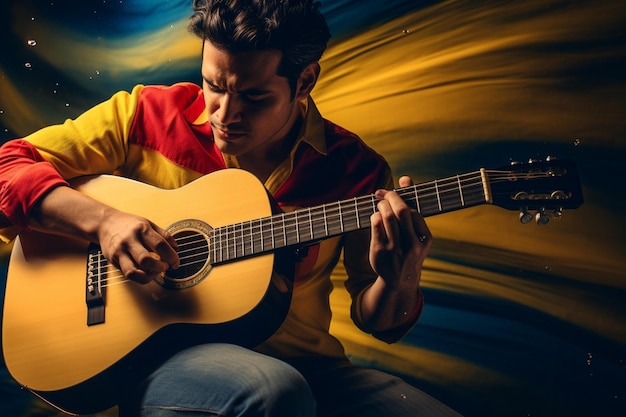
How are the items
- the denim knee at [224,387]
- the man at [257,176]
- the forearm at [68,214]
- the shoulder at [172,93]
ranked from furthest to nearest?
the shoulder at [172,93], the forearm at [68,214], the man at [257,176], the denim knee at [224,387]

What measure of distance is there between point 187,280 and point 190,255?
5 cm

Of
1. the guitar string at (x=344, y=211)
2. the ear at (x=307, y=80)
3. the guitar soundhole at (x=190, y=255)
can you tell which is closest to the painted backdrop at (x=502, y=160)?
the ear at (x=307, y=80)

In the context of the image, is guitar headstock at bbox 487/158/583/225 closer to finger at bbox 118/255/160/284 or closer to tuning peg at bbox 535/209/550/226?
tuning peg at bbox 535/209/550/226

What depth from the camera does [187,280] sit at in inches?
48.9

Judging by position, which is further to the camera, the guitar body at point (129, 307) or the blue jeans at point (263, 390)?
the guitar body at point (129, 307)

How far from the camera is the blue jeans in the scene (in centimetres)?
108

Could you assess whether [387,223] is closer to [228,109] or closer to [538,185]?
[538,185]

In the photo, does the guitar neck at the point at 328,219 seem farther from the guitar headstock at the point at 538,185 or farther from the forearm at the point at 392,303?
the forearm at the point at 392,303

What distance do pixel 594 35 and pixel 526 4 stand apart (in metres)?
0.14

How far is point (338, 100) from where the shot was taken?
1.44 meters

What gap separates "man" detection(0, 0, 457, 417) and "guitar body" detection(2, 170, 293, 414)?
35 millimetres

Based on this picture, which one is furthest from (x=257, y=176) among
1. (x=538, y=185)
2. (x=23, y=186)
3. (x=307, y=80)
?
(x=538, y=185)

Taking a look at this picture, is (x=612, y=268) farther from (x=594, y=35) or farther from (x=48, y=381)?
(x=48, y=381)

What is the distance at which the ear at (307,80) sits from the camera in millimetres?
1396
